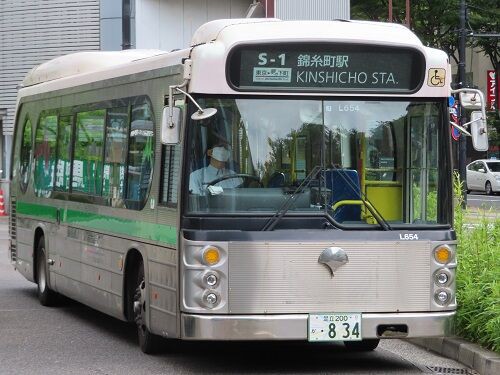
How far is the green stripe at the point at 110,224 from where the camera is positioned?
10.2 metres

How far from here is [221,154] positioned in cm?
964

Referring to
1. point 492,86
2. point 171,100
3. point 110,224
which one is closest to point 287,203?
point 171,100

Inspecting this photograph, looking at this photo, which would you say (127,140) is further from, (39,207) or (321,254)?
(39,207)

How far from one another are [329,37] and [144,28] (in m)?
27.5

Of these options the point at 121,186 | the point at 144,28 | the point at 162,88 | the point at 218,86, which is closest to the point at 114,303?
the point at 121,186

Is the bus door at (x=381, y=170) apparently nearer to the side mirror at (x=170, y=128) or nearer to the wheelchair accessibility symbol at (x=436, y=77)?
the wheelchair accessibility symbol at (x=436, y=77)

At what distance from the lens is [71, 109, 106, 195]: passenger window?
12.6 m

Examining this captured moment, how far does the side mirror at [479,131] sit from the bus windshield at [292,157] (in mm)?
331

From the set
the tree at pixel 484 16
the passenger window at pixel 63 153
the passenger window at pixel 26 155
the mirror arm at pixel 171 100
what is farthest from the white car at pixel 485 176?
the mirror arm at pixel 171 100

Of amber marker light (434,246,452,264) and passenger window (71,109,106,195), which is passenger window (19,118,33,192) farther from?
amber marker light (434,246,452,264)

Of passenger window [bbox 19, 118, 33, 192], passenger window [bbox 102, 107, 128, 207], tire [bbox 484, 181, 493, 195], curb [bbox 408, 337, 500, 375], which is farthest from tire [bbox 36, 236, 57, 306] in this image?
tire [bbox 484, 181, 493, 195]

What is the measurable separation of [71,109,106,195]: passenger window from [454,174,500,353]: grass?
3.90m

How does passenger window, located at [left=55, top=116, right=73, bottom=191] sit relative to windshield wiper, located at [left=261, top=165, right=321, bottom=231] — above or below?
above

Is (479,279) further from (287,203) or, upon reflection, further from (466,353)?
(287,203)
